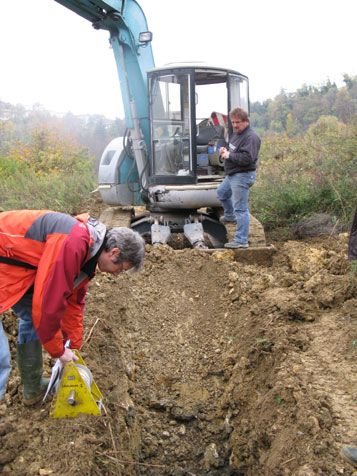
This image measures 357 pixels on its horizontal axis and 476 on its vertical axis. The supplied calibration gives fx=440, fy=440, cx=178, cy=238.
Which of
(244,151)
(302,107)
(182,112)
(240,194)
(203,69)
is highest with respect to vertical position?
(302,107)

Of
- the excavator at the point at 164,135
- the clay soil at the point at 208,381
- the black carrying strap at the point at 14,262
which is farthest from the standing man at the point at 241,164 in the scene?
the black carrying strap at the point at 14,262

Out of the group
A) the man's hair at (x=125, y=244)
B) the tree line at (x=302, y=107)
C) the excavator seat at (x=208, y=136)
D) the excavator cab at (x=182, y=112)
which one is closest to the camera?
the man's hair at (x=125, y=244)

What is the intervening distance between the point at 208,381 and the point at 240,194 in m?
2.94

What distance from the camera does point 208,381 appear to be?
4.12m

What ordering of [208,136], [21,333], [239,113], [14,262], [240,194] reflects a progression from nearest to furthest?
[14,262]
[21,333]
[239,113]
[240,194]
[208,136]

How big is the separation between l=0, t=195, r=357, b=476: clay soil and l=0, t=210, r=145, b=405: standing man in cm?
57

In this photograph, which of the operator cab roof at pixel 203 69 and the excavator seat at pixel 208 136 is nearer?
the operator cab roof at pixel 203 69

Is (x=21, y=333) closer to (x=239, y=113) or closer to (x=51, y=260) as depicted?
(x=51, y=260)

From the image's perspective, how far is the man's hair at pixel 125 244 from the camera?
102 inches

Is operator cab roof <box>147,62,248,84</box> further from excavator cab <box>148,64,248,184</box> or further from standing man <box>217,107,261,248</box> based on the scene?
standing man <box>217,107,261,248</box>

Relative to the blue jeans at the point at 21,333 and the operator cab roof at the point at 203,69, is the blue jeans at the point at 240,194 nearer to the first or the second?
the operator cab roof at the point at 203,69

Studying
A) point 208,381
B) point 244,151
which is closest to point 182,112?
point 244,151

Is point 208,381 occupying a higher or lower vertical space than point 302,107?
lower

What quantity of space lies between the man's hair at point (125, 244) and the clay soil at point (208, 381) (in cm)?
109
